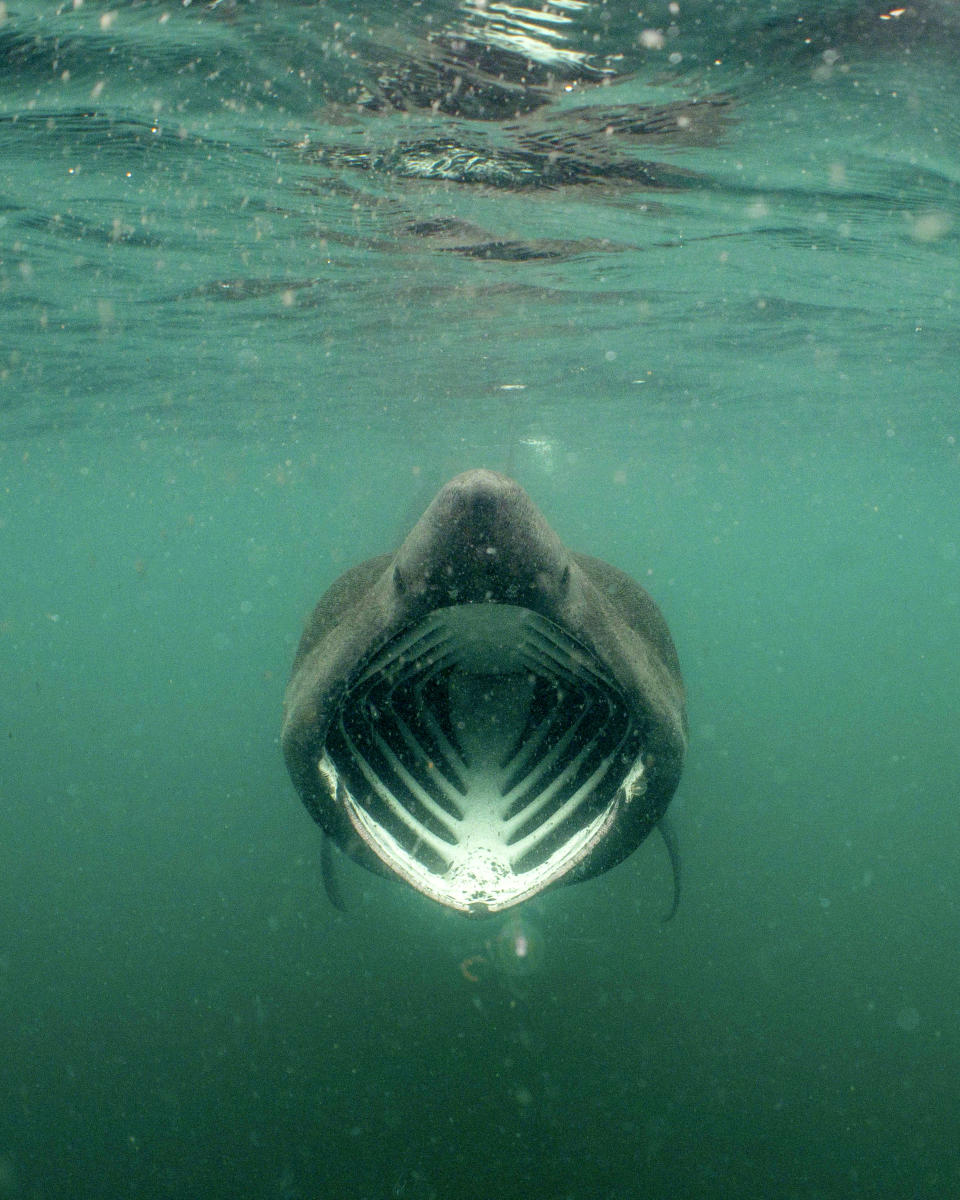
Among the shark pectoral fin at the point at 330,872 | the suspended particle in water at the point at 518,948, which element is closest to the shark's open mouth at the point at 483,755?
the shark pectoral fin at the point at 330,872

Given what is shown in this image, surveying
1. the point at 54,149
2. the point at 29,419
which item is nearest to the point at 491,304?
the point at 54,149

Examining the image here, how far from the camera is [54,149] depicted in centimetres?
770

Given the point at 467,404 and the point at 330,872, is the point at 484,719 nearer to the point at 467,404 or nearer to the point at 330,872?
the point at 330,872

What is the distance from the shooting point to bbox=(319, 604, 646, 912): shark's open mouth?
2754 millimetres

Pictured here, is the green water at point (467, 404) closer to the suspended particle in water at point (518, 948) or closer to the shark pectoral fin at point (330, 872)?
the suspended particle in water at point (518, 948)

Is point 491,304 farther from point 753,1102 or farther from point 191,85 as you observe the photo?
point 753,1102

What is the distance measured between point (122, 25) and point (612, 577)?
5236 mm

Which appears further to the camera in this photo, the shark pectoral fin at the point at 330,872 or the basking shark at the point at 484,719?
the shark pectoral fin at the point at 330,872

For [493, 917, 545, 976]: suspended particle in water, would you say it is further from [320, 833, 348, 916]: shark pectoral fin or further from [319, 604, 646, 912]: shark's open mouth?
[319, 604, 646, 912]: shark's open mouth

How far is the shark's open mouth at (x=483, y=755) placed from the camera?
2.75 metres

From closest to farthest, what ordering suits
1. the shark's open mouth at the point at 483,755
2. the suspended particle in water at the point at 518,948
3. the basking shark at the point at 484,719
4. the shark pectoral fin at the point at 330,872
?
the basking shark at the point at 484,719 < the shark's open mouth at the point at 483,755 < the shark pectoral fin at the point at 330,872 < the suspended particle in water at the point at 518,948

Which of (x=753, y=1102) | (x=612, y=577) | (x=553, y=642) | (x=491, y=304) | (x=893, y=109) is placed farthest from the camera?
(x=491, y=304)

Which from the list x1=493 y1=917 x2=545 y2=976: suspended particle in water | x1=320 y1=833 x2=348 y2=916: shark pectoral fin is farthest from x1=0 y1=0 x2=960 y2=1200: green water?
x1=320 y1=833 x2=348 y2=916: shark pectoral fin

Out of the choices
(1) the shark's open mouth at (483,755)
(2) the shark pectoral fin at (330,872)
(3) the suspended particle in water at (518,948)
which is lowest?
(3) the suspended particle in water at (518,948)
